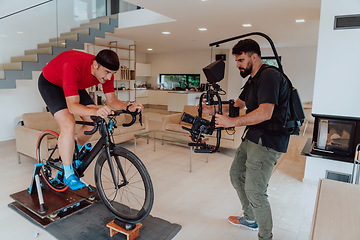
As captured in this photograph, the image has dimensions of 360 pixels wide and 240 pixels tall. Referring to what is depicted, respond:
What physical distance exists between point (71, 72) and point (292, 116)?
5.47ft

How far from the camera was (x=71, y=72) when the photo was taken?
78.0 inches

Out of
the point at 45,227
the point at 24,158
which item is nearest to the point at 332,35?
the point at 45,227

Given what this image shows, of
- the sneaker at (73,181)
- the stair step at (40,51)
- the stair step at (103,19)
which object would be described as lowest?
the sneaker at (73,181)

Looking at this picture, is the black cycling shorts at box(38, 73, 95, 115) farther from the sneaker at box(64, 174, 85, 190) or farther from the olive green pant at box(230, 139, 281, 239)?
the olive green pant at box(230, 139, 281, 239)

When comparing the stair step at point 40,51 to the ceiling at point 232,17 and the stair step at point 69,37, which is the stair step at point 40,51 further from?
the ceiling at point 232,17

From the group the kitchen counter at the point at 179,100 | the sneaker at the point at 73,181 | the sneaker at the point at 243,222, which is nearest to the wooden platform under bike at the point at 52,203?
the sneaker at the point at 73,181

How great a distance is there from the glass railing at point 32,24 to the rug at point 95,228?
3315mm

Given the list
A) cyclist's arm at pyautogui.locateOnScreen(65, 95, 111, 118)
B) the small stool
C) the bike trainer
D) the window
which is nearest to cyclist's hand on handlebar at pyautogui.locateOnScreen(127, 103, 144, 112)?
cyclist's arm at pyautogui.locateOnScreen(65, 95, 111, 118)

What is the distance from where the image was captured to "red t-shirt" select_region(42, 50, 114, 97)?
1963 mm

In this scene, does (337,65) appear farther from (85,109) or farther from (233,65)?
(233,65)

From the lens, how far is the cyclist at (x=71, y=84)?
196 cm

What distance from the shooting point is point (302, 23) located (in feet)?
16.4

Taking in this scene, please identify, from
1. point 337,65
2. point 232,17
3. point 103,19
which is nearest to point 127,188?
point 337,65

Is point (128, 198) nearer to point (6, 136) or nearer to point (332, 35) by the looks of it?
point (332, 35)
